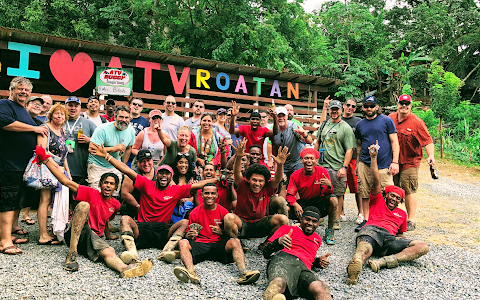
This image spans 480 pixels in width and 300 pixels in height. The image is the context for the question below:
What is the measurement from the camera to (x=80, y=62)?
9258 mm

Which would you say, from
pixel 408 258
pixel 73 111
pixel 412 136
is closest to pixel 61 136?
pixel 73 111

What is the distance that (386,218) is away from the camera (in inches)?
189

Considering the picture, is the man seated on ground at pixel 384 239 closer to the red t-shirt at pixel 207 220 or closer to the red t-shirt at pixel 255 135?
the red t-shirt at pixel 207 220

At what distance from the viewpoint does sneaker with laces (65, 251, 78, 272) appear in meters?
3.70

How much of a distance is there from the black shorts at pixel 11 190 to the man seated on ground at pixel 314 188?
3.55 meters

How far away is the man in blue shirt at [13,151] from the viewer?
4211mm

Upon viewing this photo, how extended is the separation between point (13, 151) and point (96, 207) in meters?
1.27

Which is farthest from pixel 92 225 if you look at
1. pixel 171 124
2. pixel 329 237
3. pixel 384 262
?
pixel 384 262

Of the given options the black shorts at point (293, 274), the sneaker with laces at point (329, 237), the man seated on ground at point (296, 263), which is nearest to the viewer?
the man seated on ground at point (296, 263)

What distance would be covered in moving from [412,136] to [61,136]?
5635 millimetres

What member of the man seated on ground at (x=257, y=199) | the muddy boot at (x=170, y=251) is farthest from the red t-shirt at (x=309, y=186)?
the muddy boot at (x=170, y=251)

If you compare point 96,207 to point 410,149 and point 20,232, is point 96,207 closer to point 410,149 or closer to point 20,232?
point 20,232

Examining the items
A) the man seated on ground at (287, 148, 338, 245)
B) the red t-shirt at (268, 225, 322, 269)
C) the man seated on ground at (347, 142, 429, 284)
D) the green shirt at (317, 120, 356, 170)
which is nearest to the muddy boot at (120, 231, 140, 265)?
the red t-shirt at (268, 225, 322, 269)

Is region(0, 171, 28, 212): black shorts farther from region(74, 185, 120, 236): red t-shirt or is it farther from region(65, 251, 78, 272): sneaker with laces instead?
region(65, 251, 78, 272): sneaker with laces
